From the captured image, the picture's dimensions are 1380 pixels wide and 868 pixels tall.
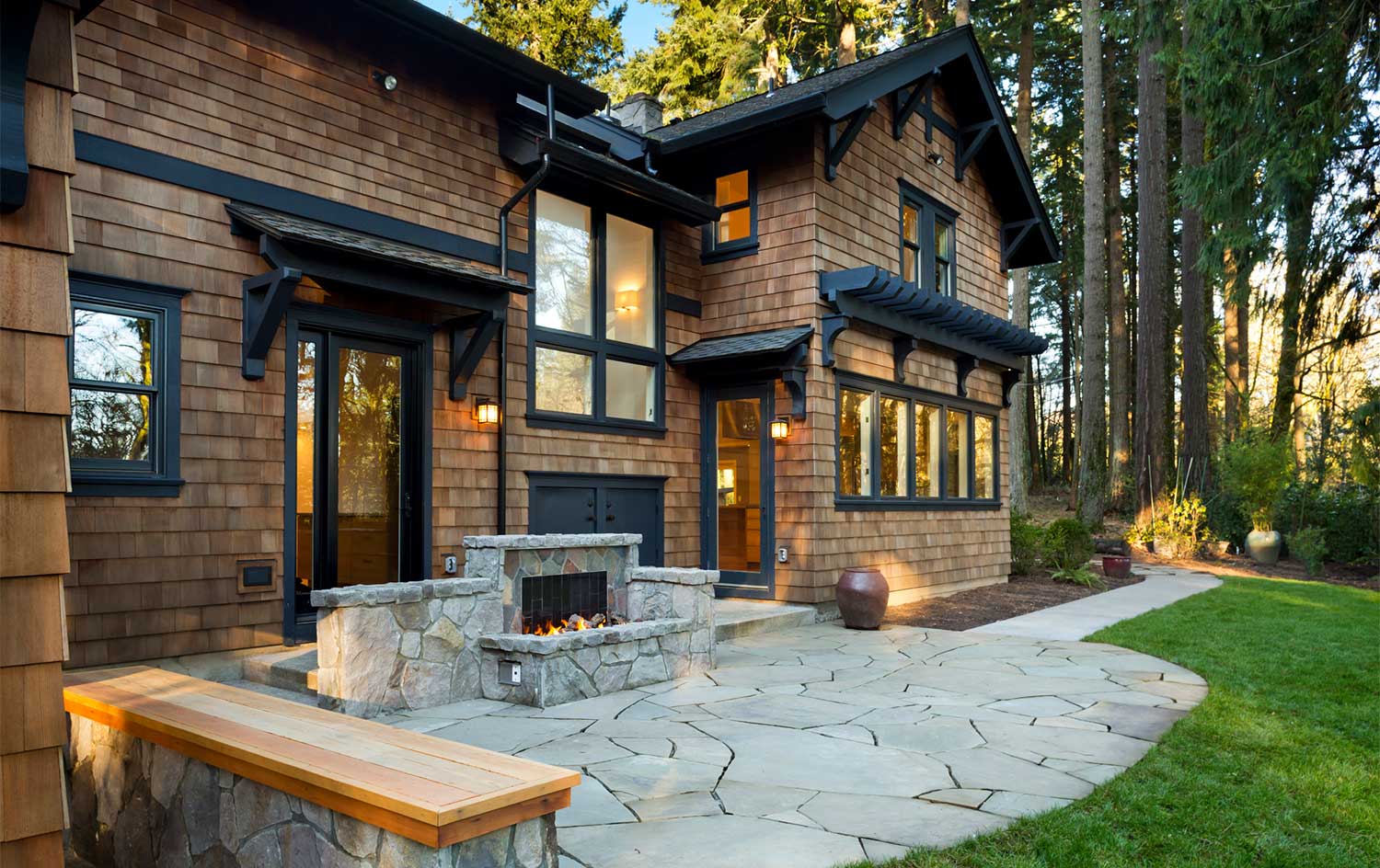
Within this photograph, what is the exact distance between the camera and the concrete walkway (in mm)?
8539

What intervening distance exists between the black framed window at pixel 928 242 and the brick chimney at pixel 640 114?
3.23 m

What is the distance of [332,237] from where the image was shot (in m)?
6.32

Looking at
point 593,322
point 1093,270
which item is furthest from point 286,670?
point 1093,270

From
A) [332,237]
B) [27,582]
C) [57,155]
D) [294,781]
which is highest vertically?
[332,237]

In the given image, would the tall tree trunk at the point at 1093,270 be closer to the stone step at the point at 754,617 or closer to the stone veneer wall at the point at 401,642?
the stone step at the point at 754,617

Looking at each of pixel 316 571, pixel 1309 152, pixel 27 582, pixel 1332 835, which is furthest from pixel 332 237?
pixel 1309 152

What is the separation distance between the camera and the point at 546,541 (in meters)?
6.10

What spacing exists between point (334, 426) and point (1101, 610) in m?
7.99

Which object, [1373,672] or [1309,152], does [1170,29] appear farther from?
[1373,672]

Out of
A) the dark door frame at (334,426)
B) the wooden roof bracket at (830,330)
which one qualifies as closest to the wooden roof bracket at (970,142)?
the wooden roof bracket at (830,330)

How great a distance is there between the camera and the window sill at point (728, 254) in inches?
388

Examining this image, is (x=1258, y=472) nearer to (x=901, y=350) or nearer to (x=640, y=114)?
(x=901, y=350)

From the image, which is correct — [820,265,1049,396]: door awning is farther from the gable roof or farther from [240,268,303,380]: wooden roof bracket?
[240,268,303,380]: wooden roof bracket

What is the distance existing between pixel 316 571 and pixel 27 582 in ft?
14.3
